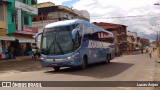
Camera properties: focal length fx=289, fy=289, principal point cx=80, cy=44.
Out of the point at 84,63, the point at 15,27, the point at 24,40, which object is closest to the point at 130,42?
the point at 24,40

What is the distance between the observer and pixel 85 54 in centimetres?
1978

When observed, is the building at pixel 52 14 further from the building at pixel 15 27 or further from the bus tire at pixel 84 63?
the bus tire at pixel 84 63

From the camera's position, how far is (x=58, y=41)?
17.6 meters

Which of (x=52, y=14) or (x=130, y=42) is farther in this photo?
(x=130, y=42)

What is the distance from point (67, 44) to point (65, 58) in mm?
860

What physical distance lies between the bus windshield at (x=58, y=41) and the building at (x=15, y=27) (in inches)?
694

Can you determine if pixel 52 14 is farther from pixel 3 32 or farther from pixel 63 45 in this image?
pixel 63 45

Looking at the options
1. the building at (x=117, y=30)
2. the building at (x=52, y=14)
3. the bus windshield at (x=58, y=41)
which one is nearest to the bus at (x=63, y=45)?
the bus windshield at (x=58, y=41)

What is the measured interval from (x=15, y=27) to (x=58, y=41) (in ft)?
72.0

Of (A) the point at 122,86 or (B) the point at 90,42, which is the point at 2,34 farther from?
(A) the point at 122,86

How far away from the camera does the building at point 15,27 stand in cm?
3694

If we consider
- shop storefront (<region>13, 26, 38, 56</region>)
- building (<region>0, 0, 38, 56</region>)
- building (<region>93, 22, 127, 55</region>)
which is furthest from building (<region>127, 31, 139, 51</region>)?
building (<region>0, 0, 38, 56</region>)

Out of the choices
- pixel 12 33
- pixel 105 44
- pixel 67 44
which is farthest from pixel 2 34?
pixel 67 44

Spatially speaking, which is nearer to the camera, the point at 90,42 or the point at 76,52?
the point at 76,52
